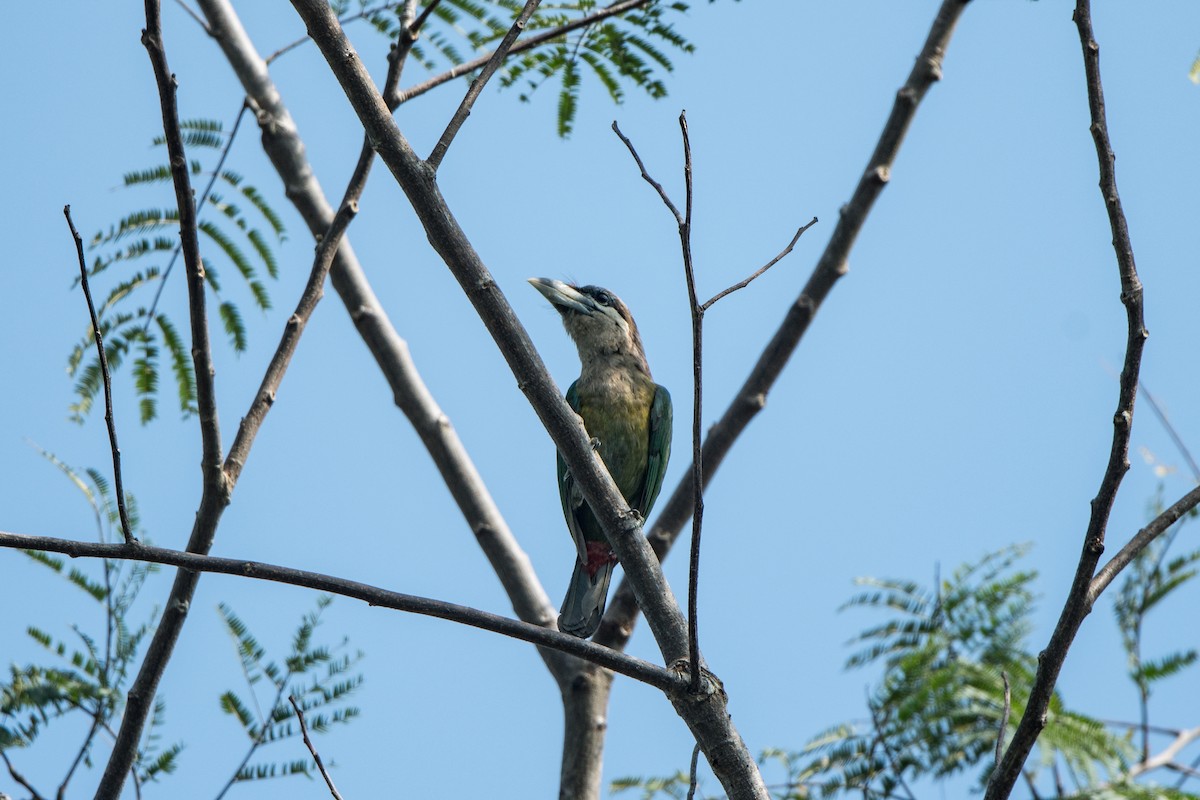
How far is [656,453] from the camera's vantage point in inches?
237

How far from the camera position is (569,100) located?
17.5 ft

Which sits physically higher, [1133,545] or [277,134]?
[277,134]

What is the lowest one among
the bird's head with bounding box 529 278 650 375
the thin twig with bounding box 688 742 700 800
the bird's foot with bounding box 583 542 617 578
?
the thin twig with bounding box 688 742 700 800

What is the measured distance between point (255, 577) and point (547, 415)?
0.91m

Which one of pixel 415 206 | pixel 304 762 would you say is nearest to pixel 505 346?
pixel 415 206

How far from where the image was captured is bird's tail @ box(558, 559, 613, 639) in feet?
17.7

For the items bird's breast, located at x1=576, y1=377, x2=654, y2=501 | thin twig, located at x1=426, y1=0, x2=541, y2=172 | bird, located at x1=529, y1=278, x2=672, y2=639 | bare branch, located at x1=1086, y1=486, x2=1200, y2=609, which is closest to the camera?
bare branch, located at x1=1086, y1=486, x2=1200, y2=609

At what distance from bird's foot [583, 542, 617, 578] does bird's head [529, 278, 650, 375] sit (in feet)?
3.41

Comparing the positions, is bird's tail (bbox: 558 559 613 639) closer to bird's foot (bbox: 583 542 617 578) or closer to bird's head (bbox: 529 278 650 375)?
bird's foot (bbox: 583 542 617 578)

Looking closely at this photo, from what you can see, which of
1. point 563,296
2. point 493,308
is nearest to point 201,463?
point 493,308

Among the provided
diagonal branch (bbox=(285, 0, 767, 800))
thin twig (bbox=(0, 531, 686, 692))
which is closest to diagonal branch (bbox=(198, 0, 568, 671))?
diagonal branch (bbox=(285, 0, 767, 800))

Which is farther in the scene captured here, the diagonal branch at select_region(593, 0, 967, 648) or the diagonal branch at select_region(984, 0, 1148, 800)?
the diagonal branch at select_region(593, 0, 967, 648)

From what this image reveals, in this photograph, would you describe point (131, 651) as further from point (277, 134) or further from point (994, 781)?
point (994, 781)

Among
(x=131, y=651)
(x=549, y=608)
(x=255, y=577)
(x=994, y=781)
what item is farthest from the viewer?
(x=549, y=608)
